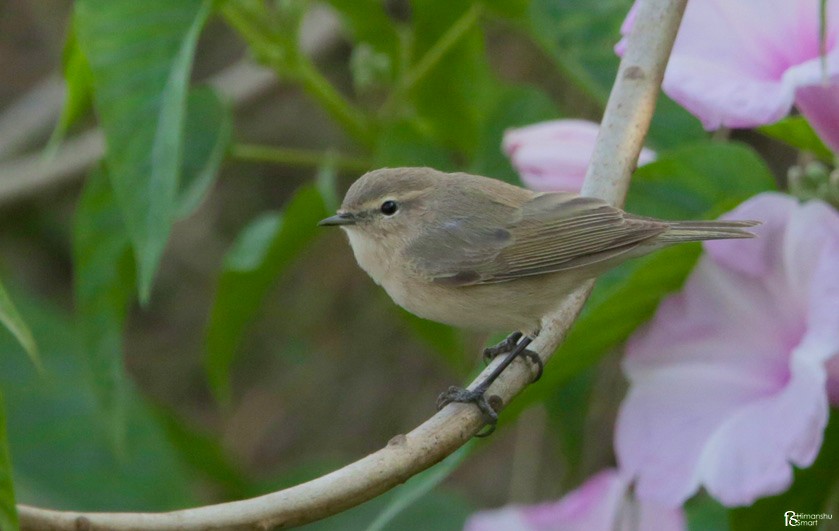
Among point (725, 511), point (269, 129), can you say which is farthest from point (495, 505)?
point (725, 511)

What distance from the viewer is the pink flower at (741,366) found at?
190cm

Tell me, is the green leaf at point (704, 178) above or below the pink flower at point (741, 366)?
above

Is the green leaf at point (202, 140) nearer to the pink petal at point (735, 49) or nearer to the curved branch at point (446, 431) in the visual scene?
the curved branch at point (446, 431)

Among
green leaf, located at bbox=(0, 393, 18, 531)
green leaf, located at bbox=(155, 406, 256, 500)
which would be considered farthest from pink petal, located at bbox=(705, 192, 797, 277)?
green leaf, located at bbox=(155, 406, 256, 500)

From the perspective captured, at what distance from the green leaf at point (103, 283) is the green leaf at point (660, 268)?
1.02 metres

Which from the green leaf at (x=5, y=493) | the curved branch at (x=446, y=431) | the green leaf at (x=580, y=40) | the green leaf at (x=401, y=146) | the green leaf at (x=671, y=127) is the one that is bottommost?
the green leaf at (x=5, y=493)

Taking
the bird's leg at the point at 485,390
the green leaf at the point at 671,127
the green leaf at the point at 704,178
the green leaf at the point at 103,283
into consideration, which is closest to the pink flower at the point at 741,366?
the green leaf at the point at 704,178

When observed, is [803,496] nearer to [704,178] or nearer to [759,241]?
[759,241]

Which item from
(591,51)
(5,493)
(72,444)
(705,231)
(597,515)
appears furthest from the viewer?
(72,444)

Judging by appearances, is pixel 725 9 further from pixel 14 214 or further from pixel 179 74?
pixel 14 214

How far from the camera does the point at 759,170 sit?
221cm

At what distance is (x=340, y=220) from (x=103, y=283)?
618 mm

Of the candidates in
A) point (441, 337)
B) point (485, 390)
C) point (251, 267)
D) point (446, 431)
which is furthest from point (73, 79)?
point (446, 431)

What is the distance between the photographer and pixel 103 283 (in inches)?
104
